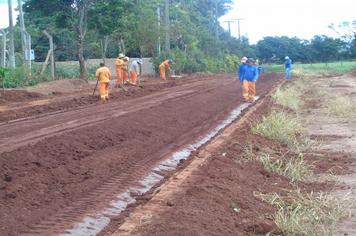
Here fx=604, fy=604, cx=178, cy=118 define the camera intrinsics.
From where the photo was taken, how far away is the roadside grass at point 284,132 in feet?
45.4

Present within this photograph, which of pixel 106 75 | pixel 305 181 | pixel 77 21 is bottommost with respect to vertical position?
pixel 305 181

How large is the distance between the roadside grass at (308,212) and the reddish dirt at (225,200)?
0.14 metres

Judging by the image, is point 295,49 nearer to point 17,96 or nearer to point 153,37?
point 153,37

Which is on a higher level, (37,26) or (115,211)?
(37,26)

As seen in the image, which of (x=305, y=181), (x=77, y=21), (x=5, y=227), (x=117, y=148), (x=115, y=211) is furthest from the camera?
(x=77, y=21)

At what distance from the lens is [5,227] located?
6895mm

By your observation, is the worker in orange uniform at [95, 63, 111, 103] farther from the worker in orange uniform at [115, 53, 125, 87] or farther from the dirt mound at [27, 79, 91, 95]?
the worker in orange uniform at [115, 53, 125, 87]

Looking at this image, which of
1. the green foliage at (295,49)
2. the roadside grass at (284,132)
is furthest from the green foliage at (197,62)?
the roadside grass at (284,132)

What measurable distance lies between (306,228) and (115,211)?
2562 mm

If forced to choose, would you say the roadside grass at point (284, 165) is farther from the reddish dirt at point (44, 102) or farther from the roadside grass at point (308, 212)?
the reddish dirt at point (44, 102)

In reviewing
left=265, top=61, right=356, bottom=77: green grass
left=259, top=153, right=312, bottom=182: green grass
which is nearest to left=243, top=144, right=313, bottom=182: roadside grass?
left=259, top=153, right=312, bottom=182: green grass

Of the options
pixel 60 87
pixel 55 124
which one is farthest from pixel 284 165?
pixel 60 87

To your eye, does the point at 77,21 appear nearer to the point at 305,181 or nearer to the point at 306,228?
the point at 305,181

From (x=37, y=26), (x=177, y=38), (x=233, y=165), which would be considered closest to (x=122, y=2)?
(x=37, y=26)
